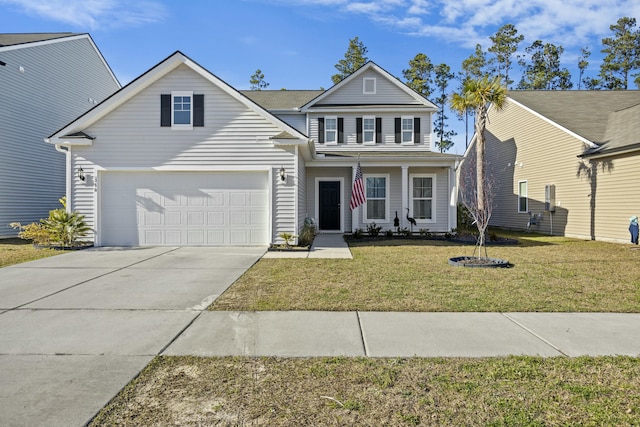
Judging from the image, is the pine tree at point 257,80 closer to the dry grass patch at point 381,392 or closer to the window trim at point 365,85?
the window trim at point 365,85

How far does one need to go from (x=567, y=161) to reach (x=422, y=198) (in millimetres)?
5761

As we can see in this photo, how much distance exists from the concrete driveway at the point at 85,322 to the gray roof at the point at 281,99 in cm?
1116

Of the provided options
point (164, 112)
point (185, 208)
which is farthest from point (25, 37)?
point (185, 208)

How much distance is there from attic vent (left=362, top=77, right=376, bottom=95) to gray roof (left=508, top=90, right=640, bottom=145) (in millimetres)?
6655

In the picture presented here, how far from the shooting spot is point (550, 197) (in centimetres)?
1658

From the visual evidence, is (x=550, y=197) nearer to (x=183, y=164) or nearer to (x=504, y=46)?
(x=183, y=164)

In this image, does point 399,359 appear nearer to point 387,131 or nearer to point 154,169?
point 154,169

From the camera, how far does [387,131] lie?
17.2 metres

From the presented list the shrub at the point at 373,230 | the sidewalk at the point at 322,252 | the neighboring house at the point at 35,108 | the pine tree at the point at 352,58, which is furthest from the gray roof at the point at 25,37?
the pine tree at the point at 352,58

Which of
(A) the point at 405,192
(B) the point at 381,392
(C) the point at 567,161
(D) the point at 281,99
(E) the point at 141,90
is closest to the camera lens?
(B) the point at 381,392

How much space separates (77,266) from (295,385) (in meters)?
7.34

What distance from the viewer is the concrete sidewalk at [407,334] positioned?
379 cm

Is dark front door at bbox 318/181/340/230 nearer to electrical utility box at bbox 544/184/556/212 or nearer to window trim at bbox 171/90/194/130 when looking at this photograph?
window trim at bbox 171/90/194/130

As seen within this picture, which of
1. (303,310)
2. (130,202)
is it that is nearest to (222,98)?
(130,202)
